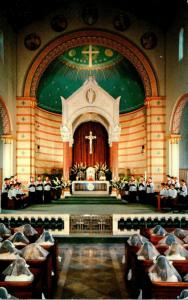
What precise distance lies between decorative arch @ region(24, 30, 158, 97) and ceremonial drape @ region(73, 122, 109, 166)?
6297mm

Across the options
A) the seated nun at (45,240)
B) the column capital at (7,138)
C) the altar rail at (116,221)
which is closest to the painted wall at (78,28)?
the column capital at (7,138)

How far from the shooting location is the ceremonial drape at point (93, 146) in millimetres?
26469

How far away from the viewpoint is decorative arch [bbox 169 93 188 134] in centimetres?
1869

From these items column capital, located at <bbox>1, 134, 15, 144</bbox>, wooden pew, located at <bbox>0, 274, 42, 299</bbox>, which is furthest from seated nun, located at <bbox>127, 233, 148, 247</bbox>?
column capital, located at <bbox>1, 134, 15, 144</bbox>

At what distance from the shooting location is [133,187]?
63.3 feet

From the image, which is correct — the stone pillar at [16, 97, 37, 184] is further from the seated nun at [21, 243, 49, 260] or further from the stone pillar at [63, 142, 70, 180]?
the seated nun at [21, 243, 49, 260]

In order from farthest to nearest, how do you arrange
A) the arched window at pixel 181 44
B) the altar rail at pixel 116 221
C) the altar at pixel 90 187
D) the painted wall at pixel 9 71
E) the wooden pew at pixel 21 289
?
the altar at pixel 90 187 → the painted wall at pixel 9 71 → the arched window at pixel 181 44 → the altar rail at pixel 116 221 → the wooden pew at pixel 21 289

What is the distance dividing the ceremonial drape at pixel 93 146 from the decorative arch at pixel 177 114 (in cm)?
742

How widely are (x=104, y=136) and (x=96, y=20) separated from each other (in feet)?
27.6

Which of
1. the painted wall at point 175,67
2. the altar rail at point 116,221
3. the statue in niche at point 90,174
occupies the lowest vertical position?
the altar rail at point 116,221

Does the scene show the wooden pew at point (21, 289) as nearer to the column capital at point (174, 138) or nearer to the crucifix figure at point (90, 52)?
the column capital at point (174, 138)

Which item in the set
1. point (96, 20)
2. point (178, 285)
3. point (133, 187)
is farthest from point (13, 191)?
point (178, 285)

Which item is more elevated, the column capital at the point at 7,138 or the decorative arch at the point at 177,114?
the decorative arch at the point at 177,114

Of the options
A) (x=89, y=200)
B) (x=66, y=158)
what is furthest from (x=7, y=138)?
(x=89, y=200)
